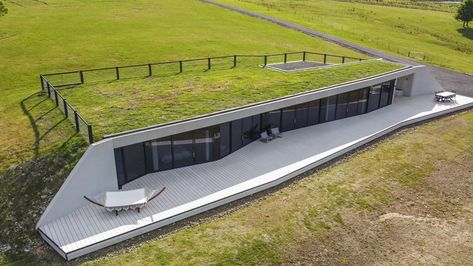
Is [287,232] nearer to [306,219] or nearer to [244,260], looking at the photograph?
[306,219]

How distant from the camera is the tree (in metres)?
65.4

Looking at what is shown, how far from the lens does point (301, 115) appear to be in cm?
2352

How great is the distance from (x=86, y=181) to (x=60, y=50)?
25444 millimetres

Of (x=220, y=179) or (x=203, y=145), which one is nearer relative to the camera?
(x=220, y=179)

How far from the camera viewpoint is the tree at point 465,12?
214 feet

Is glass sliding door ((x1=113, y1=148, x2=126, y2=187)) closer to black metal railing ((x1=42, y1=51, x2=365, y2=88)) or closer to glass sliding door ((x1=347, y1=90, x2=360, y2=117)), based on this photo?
black metal railing ((x1=42, y1=51, x2=365, y2=88))

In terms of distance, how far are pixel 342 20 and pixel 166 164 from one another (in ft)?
179

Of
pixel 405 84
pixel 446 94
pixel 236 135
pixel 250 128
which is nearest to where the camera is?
pixel 236 135

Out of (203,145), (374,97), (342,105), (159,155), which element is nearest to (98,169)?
(159,155)

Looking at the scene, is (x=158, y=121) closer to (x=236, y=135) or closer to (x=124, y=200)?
(x=124, y=200)

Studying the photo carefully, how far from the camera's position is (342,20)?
64.1 meters

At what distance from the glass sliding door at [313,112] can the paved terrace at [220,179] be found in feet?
1.39

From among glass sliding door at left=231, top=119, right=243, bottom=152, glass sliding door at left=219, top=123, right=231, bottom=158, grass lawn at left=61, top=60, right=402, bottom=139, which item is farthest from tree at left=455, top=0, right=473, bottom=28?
glass sliding door at left=219, top=123, right=231, bottom=158

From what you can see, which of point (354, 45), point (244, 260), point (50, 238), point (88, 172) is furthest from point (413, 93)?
point (50, 238)
